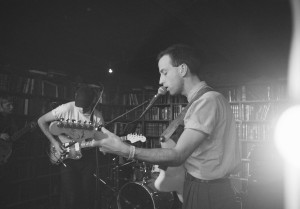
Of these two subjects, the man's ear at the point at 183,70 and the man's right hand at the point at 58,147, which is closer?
the man's ear at the point at 183,70

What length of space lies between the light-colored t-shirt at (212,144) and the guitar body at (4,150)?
9.43ft

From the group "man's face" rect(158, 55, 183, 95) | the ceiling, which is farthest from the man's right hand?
"man's face" rect(158, 55, 183, 95)

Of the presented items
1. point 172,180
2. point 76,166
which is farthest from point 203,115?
point 76,166

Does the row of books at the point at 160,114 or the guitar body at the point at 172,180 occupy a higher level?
the row of books at the point at 160,114

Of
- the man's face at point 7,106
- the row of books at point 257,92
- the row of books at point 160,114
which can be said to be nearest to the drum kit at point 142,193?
the man's face at point 7,106

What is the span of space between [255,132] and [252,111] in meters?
0.41

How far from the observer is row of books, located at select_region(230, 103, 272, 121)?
4961 mm

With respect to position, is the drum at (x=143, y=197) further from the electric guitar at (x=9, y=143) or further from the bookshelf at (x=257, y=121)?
the bookshelf at (x=257, y=121)

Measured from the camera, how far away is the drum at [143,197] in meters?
3.39

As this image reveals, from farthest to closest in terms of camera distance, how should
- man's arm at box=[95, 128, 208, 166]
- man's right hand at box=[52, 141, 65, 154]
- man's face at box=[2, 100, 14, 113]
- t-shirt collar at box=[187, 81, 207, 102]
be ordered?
man's face at box=[2, 100, 14, 113], man's right hand at box=[52, 141, 65, 154], t-shirt collar at box=[187, 81, 207, 102], man's arm at box=[95, 128, 208, 166]

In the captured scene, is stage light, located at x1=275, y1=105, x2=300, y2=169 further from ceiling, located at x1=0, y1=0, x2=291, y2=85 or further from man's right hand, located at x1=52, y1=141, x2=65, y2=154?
man's right hand, located at x1=52, y1=141, x2=65, y2=154

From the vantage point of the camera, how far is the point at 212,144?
1298 millimetres

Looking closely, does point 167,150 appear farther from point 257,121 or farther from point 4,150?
point 257,121

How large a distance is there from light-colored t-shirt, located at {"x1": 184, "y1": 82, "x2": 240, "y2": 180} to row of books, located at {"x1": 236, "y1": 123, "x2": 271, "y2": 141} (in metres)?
3.94
